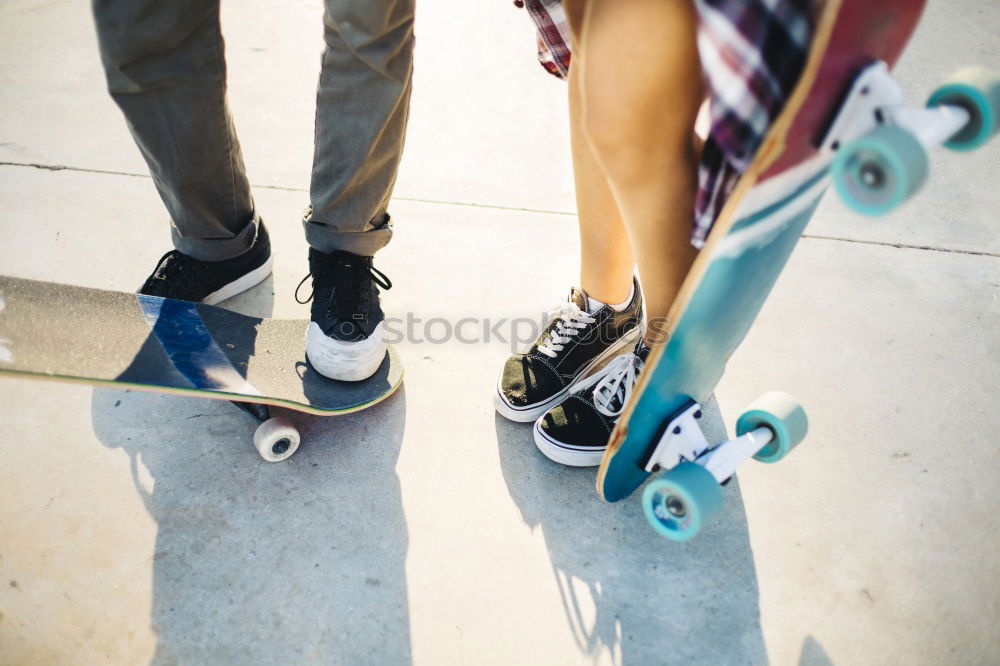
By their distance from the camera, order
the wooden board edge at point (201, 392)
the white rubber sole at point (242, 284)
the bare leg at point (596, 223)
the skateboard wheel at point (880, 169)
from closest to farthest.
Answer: the skateboard wheel at point (880, 169), the wooden board edge at point (201, 392), the bare leg at point (596, 223), the white rubber sole at point (242, 284)

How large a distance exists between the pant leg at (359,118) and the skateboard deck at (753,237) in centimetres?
72

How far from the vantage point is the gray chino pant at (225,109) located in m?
1.16

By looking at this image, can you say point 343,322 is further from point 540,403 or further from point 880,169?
point 880,169

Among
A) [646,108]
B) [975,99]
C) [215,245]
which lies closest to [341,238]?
[215,245]

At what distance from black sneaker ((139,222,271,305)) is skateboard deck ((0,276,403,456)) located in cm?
16

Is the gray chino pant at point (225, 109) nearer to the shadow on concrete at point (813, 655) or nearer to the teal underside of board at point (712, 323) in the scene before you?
the teal underside of board at point (712, 323)

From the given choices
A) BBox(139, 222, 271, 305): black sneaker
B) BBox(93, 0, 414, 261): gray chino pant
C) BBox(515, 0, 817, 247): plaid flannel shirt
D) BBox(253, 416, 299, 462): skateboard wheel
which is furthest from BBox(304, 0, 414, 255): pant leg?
BBox(515, 0, 817, 247): plaid flannel shirt

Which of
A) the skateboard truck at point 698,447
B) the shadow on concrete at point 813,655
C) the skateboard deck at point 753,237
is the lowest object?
the shadow on concrete at point 813,655

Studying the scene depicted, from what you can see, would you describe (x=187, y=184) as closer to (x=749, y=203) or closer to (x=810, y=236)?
(x=749, y=203)

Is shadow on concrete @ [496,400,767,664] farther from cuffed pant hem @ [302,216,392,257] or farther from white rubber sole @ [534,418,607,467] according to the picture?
cuffed pant hem @ [302,216,392,257]

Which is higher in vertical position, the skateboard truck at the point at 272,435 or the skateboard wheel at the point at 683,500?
the skateboard wheel at the point at 683,500

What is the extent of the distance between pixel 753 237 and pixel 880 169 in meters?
0.23

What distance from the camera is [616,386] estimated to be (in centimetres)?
139

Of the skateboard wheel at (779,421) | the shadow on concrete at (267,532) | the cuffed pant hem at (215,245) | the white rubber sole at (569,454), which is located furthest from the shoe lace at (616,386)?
the cuffed pant hem at (215,245)
